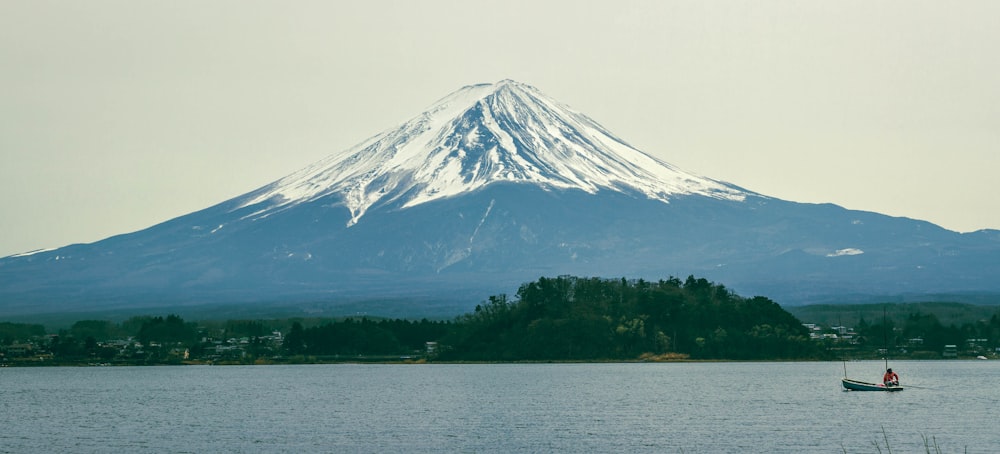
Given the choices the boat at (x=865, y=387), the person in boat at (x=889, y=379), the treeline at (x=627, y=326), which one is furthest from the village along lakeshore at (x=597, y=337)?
the person in boat at (x=889, y=379)

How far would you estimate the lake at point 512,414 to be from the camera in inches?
2869

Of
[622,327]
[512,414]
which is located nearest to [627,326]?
[622,327]

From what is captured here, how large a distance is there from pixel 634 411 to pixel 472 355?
304ft

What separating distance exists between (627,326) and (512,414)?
83.7 m

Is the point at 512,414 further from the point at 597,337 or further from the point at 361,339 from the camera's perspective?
the point at 361,339

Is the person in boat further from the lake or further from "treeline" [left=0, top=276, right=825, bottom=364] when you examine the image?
"treeline" [left=0, top=276, right=825, bottom=364]

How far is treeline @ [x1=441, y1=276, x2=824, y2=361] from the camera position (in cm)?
17500

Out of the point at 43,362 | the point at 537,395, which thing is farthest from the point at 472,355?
the point at 537,395

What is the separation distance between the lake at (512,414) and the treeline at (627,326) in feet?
91.1

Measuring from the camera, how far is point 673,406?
96188mm

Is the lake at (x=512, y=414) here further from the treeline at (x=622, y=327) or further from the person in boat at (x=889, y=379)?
the treeline at (x=622, y=327)

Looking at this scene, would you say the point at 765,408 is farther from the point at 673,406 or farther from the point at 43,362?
the point at 43,362

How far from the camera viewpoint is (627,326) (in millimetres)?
174000

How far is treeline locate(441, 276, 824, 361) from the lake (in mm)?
27770
